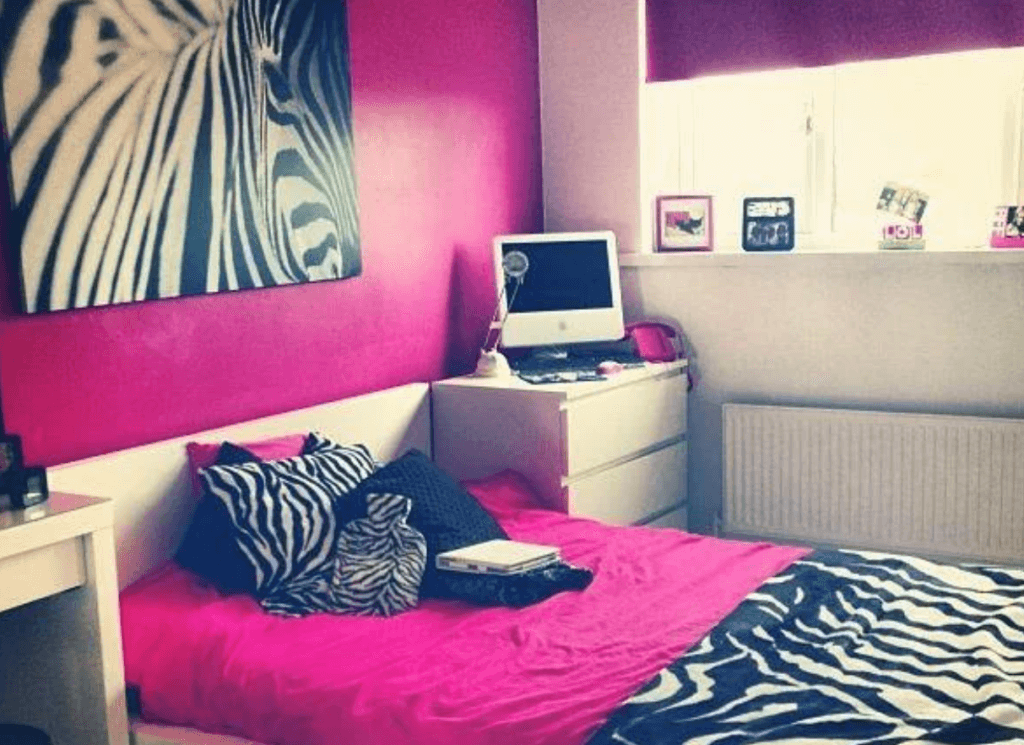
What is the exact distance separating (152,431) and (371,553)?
670 mm

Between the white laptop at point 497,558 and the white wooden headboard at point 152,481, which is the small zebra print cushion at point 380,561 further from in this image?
the white wooden headboard at point 152,481

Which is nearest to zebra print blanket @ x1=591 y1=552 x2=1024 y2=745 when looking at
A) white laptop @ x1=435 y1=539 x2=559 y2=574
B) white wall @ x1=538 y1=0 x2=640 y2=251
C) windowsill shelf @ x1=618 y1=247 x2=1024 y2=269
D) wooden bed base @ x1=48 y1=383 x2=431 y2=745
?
white laptop @ x1=435 y1=539 x2=559 y2=574

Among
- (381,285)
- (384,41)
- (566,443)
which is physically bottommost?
(566,443)

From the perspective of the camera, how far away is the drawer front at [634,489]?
3.86 m

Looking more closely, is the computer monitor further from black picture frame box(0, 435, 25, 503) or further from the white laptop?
black picture frame box(0, 435, 25, 503)

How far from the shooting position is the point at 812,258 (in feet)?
13.8

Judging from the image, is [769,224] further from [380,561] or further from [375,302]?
[380,561]

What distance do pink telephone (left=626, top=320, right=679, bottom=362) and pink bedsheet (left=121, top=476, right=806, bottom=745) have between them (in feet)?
4.69

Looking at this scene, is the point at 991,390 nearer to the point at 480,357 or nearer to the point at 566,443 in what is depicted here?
the point at 566,443

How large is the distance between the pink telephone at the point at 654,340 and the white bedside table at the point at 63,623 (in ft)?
7.53

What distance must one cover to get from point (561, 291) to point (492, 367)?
42 cm

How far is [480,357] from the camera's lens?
4.24 meters

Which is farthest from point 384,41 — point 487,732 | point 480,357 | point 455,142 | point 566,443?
point 487,732

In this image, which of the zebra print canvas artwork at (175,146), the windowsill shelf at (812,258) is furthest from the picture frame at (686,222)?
the zebra print canvas artwork at (175,146)
